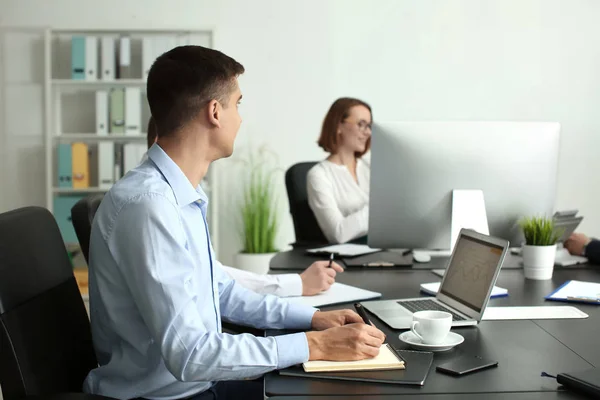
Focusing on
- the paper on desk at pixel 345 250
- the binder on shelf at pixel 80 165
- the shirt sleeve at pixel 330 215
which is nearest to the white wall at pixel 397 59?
the binder on shelf at pixel 80 165

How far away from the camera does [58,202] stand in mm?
4570

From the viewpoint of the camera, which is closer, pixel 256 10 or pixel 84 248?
pixel 84 248

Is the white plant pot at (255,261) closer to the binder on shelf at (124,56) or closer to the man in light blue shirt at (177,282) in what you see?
the binder on shelf at (124,56)

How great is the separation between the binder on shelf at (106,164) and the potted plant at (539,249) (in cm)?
324

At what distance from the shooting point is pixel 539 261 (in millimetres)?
2027

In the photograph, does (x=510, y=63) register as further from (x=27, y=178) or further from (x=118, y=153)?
(x=27, y=178)

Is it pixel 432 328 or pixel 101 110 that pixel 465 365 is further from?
pixel 101 110

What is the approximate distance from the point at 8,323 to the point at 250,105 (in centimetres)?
371

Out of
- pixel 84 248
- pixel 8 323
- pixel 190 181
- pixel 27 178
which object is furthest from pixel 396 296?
pixel 27 178

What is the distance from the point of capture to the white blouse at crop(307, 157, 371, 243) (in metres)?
3.00

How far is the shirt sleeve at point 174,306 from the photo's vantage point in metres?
1.19

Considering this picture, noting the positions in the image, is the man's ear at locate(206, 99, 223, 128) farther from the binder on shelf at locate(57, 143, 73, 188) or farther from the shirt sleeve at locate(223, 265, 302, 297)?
the binder on shelf at locate(57, 143, 73, 188)

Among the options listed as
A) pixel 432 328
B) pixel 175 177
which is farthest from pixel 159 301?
pixel 432 328

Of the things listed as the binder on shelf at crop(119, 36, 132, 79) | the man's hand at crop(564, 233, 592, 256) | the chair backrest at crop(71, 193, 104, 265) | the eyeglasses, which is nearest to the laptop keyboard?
the chair backrest at crop(71, 193, 104, 265)
